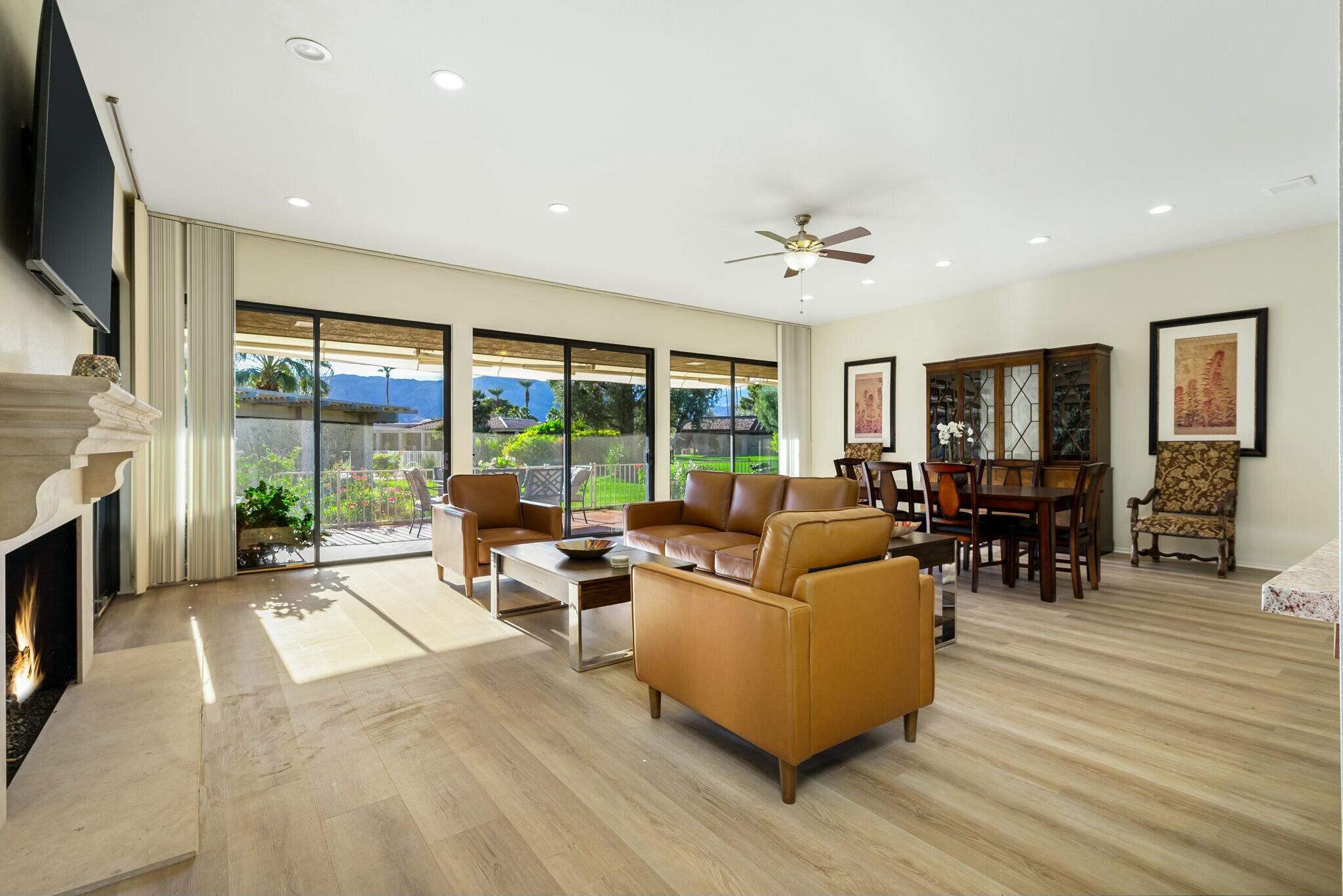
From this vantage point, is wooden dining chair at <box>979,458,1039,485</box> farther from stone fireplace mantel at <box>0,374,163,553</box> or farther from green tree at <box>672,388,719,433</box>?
stone fireplace mantel at <box>0,374,163,553</box>

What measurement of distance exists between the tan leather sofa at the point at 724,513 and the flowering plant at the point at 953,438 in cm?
273

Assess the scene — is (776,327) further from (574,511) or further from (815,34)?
(815,34)

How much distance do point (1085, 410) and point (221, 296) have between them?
24.6ft

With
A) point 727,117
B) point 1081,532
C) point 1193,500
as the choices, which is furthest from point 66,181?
point 1193,500

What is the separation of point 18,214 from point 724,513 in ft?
13.2

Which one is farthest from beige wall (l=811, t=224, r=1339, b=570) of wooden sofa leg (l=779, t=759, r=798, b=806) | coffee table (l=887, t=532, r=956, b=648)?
wooden sofa leg (l=779, t=759, r=798, b=806)

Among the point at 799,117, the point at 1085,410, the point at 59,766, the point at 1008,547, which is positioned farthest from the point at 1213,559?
the point at 59,766

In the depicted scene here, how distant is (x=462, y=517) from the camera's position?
4324 mm

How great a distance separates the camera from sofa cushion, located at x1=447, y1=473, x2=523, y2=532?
4852 mm

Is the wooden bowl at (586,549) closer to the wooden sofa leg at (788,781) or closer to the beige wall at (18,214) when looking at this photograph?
the wooden sofa leg at (788,781)

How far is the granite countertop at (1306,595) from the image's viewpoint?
1063 millimetres

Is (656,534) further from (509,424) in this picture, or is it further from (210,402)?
(210,402)

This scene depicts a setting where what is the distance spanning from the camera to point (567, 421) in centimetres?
689

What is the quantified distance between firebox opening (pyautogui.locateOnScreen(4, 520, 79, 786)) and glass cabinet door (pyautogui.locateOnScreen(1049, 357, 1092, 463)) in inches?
280
